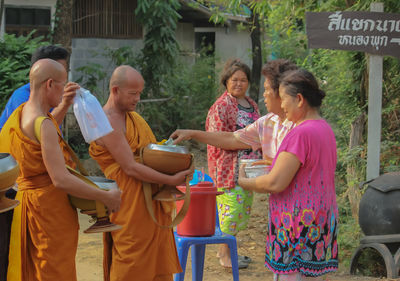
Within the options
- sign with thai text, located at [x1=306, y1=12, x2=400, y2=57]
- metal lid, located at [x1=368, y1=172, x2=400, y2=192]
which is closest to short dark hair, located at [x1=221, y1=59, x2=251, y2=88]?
sign with thai text, located at [x1=306, y1=12, x2=400, y2=57]

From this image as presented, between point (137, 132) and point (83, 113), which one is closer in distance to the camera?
point (83, 113)

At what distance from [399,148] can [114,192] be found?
15.7 feet

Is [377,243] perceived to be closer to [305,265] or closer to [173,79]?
[305,265]

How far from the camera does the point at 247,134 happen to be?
14.7 feet

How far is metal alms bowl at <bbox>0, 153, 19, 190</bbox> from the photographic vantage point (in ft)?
9.25

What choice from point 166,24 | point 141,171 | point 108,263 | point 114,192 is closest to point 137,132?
point 141,171

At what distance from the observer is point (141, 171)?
3381mm

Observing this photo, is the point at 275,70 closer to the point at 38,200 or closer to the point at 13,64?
the point at 38,200

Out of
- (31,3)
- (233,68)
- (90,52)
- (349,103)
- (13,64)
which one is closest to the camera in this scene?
(233,68)

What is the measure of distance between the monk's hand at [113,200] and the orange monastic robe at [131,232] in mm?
283

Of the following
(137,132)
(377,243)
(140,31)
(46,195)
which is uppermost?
(140,31)

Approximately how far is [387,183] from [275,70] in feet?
7.16

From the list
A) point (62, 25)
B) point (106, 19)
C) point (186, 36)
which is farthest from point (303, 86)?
point (186, 36)

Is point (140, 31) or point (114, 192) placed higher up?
point (140, 31)
